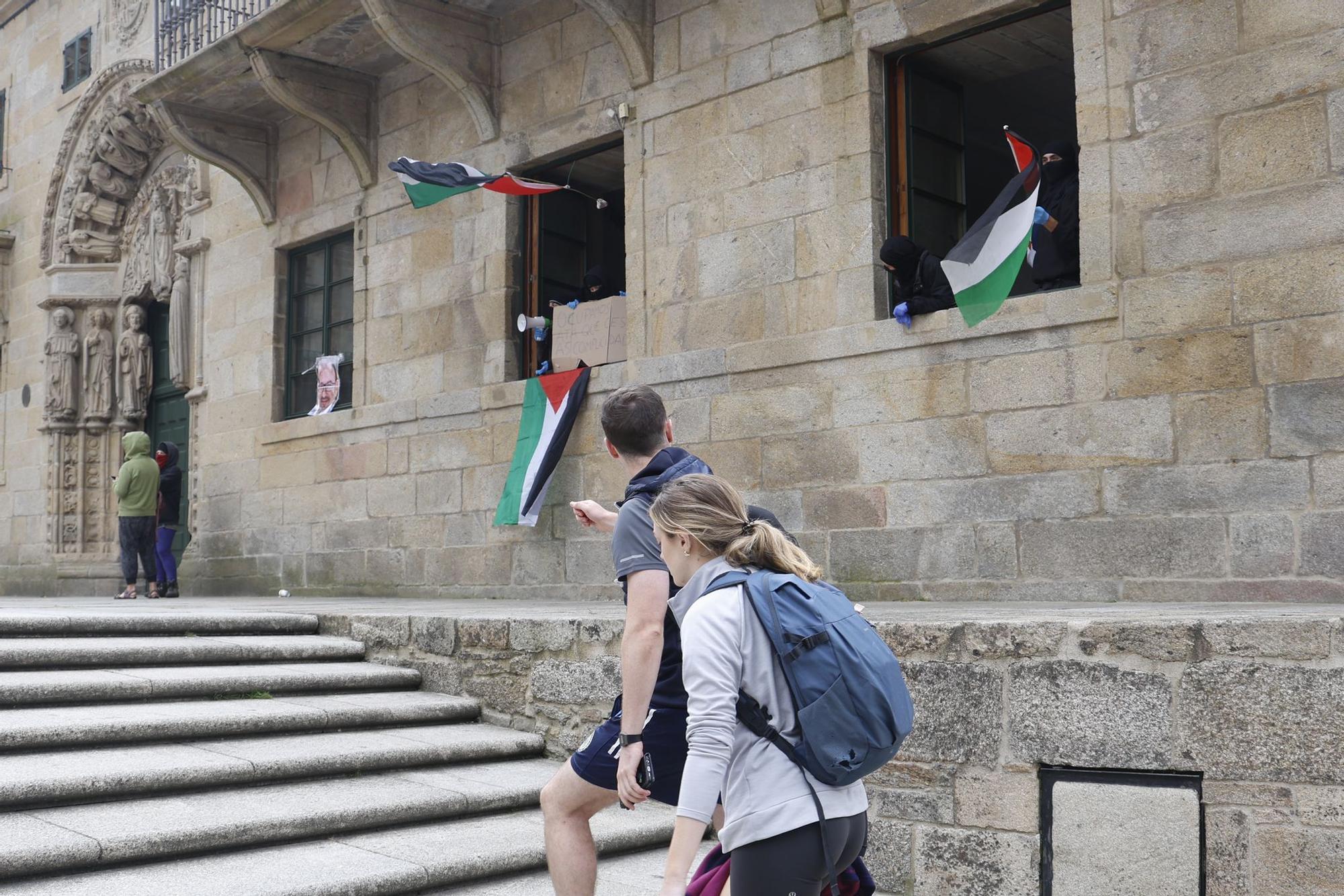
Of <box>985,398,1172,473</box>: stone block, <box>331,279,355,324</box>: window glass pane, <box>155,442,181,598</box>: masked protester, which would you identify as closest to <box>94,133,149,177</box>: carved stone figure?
<box>155,442,181,598</box>: masked protester

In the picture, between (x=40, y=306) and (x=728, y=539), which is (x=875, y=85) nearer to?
(x=728, y=539)

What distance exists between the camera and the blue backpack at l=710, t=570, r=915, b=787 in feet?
8.90

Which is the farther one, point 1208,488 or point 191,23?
point 191,23

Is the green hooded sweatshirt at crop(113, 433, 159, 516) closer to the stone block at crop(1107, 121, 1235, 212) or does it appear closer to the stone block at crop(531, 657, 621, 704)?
the stone block at crop(531, 657, 621, 704)

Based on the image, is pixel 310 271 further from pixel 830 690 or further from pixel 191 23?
pixel 830 690

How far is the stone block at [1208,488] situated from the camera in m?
6.12

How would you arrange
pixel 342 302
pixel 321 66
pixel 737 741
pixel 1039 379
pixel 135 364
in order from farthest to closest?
pixel 135 364
pixel 342 302
pixel 321 66
pixel 1039 379
pixel 737 741

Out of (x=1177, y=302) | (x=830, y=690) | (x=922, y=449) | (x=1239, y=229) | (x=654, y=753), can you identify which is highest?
(x=1239, y=229)

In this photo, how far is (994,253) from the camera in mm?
7176

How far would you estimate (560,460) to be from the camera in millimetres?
9875

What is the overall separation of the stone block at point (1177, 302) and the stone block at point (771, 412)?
77.1 inches

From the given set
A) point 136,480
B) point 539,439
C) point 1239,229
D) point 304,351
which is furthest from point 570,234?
point 1239,229

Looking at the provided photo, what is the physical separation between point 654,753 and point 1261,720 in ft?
6.50

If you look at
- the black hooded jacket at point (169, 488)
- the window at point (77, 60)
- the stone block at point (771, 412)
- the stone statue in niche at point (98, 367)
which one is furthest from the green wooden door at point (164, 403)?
the stone block at point (771, 412)
